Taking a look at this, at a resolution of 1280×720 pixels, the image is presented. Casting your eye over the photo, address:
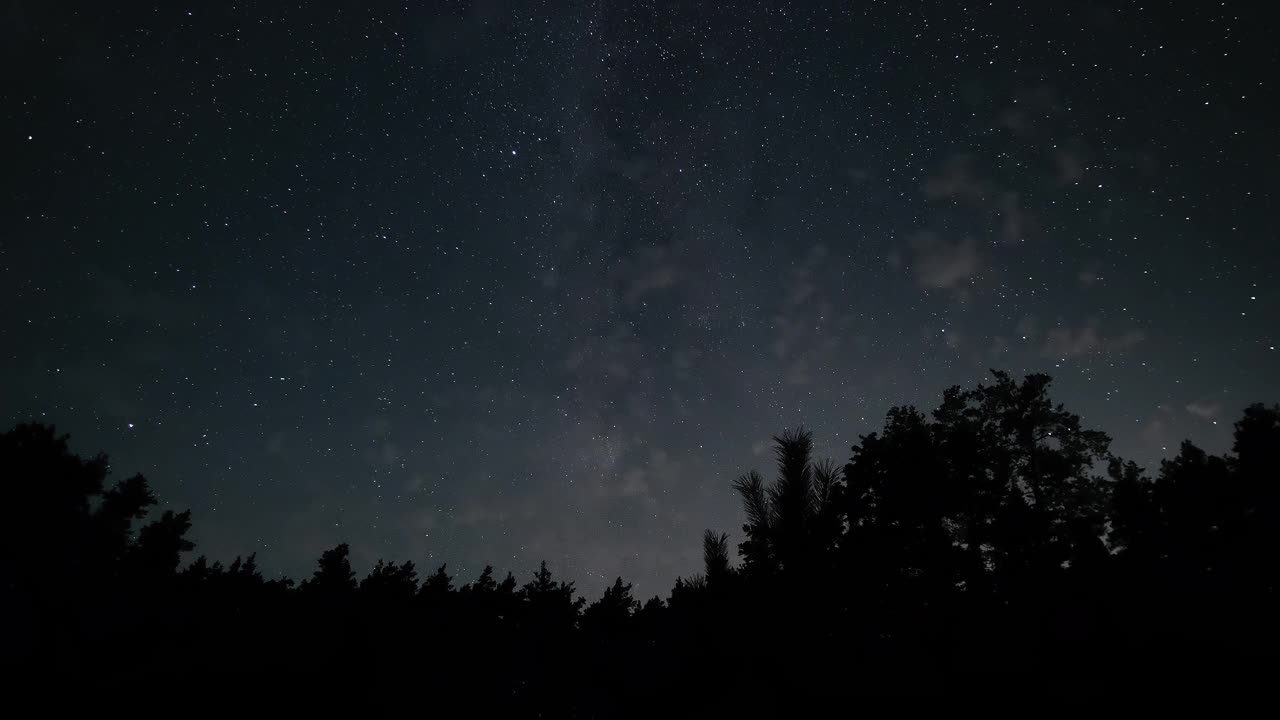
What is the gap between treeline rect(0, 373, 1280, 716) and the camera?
5.66 metres

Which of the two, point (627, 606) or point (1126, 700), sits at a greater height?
point (627, 606)

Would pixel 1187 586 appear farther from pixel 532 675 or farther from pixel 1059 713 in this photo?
pixel 532 675

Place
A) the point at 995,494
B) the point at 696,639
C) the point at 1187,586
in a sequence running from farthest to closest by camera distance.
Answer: the point at 995,494 → the point at 696,639 → the point at 1187,586

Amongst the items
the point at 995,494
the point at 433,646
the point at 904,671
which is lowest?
the point at 904,671

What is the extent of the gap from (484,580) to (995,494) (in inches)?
450

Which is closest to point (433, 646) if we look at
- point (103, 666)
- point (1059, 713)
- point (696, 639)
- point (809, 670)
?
point (103, 666)

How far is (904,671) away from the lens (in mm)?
6613

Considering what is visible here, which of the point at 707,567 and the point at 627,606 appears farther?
the point at 707,567

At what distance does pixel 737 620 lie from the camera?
839 cm

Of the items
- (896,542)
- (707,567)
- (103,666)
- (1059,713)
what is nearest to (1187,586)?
(1059,713)

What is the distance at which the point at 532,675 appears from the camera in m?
6.71

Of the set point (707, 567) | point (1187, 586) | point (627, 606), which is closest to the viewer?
point (1187, 586)

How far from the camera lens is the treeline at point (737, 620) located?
5.66m

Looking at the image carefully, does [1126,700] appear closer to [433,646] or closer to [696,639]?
[696,639]
